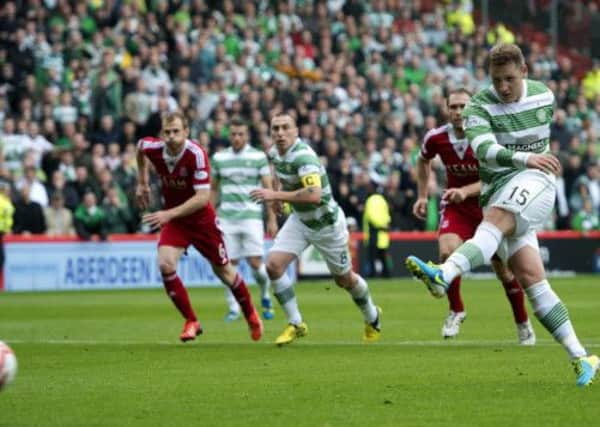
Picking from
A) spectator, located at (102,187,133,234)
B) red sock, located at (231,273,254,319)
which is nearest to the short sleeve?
red sock, located at (231,273,254,319)

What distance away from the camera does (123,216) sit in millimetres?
28203

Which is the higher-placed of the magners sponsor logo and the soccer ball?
the soccer ball

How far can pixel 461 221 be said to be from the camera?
15.3 m

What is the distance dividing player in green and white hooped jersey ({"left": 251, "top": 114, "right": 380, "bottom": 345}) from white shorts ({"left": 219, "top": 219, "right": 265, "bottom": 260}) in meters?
5.44

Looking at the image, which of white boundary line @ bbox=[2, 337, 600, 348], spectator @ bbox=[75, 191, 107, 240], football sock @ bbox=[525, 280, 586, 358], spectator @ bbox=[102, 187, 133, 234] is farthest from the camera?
spectator @ bbox=[102, 187, 133, 234]

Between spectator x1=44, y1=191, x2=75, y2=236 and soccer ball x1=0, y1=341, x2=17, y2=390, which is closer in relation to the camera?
→ soccer ball x1=0, y1=341, x2=17, y2=390

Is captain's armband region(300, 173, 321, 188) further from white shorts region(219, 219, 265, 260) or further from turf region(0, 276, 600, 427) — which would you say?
white shorts region(219, 219, 265, 260)

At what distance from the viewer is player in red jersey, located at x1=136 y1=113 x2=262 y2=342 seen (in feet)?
49.5

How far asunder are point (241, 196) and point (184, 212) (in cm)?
574

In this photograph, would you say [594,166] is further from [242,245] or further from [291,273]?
[242,245]

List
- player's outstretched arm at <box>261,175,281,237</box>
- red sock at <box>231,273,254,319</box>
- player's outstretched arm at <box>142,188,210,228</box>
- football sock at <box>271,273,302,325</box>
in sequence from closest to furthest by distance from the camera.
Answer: player's outstretched arm at <box>142,188,210,228</box> < football sock at <box>271,273,302,325</box> < red sock at <box>231,273,254,319</box> < player's outstretched arm at <box>261,175,281,237</box>

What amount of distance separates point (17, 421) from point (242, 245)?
39.5 ft

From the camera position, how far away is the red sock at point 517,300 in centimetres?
1452

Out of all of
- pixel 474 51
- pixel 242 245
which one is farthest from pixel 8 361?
pixel 474 51
